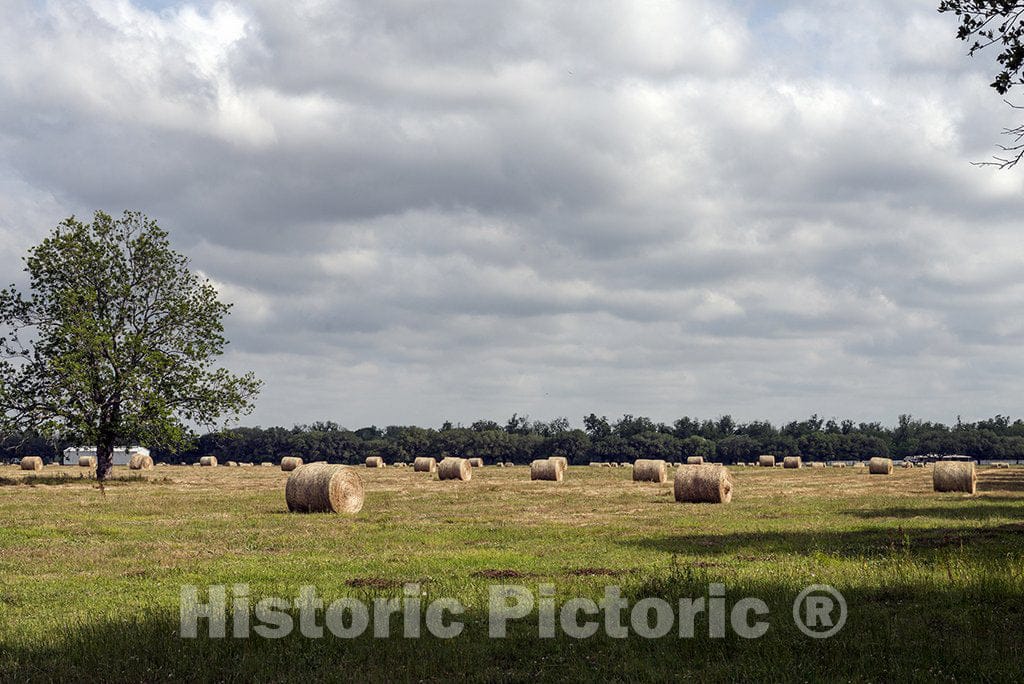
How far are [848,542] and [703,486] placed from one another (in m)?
14.7

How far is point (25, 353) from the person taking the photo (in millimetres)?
47406

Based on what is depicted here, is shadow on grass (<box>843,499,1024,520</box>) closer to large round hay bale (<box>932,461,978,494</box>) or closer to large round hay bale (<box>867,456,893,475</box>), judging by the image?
large round hay bale (<box>932,461,978,494</box>)

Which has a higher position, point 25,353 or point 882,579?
point 25,353

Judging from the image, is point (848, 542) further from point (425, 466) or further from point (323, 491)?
point (425, 466)

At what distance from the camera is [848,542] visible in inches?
812

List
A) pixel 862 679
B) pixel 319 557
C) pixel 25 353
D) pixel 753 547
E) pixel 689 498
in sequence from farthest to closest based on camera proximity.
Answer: pixel 25 353, pixel 689 498, pixel 753 547, pixel 319 557, pixel 862 679

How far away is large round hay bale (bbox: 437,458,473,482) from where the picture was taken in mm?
53969

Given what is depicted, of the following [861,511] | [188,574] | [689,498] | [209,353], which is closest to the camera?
[188,574]

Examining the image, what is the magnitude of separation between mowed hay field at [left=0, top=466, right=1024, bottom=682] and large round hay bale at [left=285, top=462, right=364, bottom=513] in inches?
32.2

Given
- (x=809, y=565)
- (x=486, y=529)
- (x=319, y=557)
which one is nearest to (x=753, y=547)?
(x=809, y=565)

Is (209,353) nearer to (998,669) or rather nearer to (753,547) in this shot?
(753,547)

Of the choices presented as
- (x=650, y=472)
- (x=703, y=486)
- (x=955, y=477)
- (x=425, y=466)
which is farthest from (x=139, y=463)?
(x=955, y=477)

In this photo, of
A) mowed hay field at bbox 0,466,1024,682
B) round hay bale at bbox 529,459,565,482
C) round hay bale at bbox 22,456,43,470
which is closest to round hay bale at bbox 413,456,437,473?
round hay bale at bbox 529,459,565,482

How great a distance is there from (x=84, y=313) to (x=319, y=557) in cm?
3503
